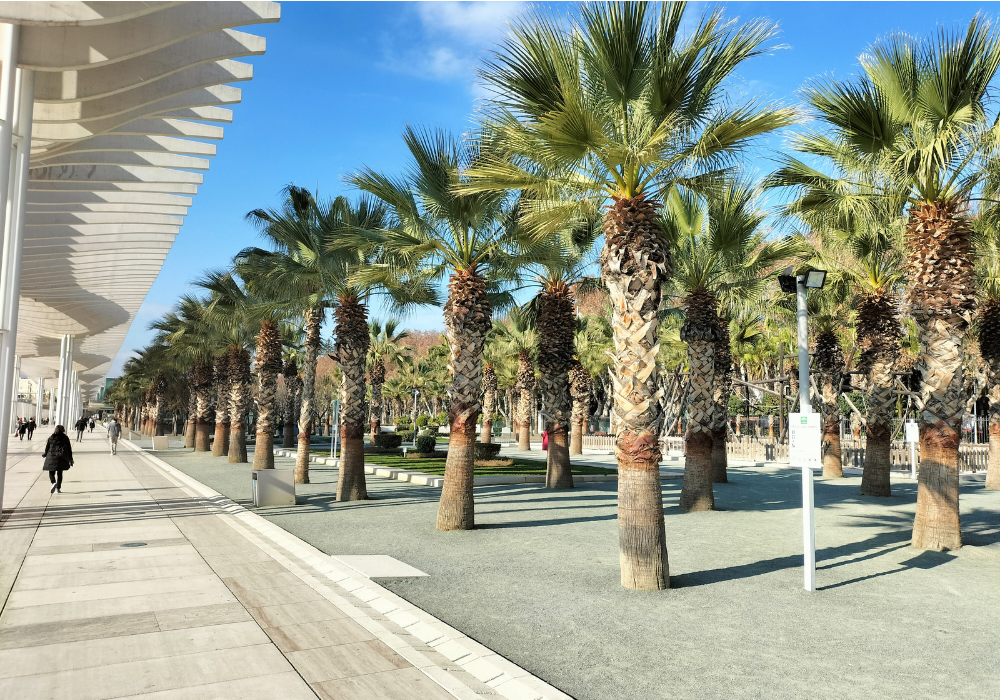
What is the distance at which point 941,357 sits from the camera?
10125mm

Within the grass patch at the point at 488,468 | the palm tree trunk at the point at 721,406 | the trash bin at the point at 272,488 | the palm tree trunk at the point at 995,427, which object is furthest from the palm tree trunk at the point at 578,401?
the trash bin at the point at 272,488

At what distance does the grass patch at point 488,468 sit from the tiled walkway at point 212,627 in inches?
441

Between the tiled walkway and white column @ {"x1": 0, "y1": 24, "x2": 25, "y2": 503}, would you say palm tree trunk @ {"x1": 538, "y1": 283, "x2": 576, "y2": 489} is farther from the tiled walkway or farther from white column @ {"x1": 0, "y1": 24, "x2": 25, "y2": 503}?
white column @ {"x1": 0, "y1": 24, "x2": 25, "y2": 503}

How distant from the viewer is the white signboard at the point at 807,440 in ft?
25.9

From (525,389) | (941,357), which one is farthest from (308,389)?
(941,357)

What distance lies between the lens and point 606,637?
6.02m

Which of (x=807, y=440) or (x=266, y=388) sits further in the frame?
(x=266, y=388)

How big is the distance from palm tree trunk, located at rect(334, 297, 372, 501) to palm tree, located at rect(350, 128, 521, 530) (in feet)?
11.8

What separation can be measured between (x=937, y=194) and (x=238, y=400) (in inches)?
1034

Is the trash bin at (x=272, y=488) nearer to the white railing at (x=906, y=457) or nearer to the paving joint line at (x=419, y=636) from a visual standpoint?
the paving joint line at (x=419, y=636)

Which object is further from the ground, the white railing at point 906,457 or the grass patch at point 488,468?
the white railing at point 906,457

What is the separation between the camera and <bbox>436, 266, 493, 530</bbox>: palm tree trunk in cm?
1157

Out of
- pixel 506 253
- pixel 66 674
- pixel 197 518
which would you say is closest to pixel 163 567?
pixel 66 674

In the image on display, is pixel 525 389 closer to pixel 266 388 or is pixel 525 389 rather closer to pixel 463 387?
pixel 266 388
